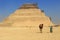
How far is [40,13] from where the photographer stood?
321ft

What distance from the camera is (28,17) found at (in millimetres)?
97562

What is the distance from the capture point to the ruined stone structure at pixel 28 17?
92.9m

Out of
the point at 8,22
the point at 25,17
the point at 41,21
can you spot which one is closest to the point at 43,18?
the point at 41,21

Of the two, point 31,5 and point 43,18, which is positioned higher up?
point 31,5

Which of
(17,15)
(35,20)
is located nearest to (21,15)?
(17,15)

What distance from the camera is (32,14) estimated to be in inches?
3875

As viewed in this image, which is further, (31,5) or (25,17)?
(31,5)

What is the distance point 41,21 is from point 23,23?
8360 mm

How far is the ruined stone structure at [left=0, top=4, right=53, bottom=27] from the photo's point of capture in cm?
9294

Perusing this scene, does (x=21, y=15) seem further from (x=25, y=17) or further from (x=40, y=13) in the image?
(x=40, y=13)

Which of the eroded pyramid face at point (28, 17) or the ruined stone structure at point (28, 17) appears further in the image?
the eroded pyramid face at point (28, 17)

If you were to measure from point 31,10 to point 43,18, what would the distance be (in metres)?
9.75

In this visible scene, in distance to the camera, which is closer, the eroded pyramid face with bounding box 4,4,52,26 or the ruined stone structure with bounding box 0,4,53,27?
the ruined stone structure with bounding box 0,4,53,27

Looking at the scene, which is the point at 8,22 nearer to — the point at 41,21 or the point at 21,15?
the point at 21,15
